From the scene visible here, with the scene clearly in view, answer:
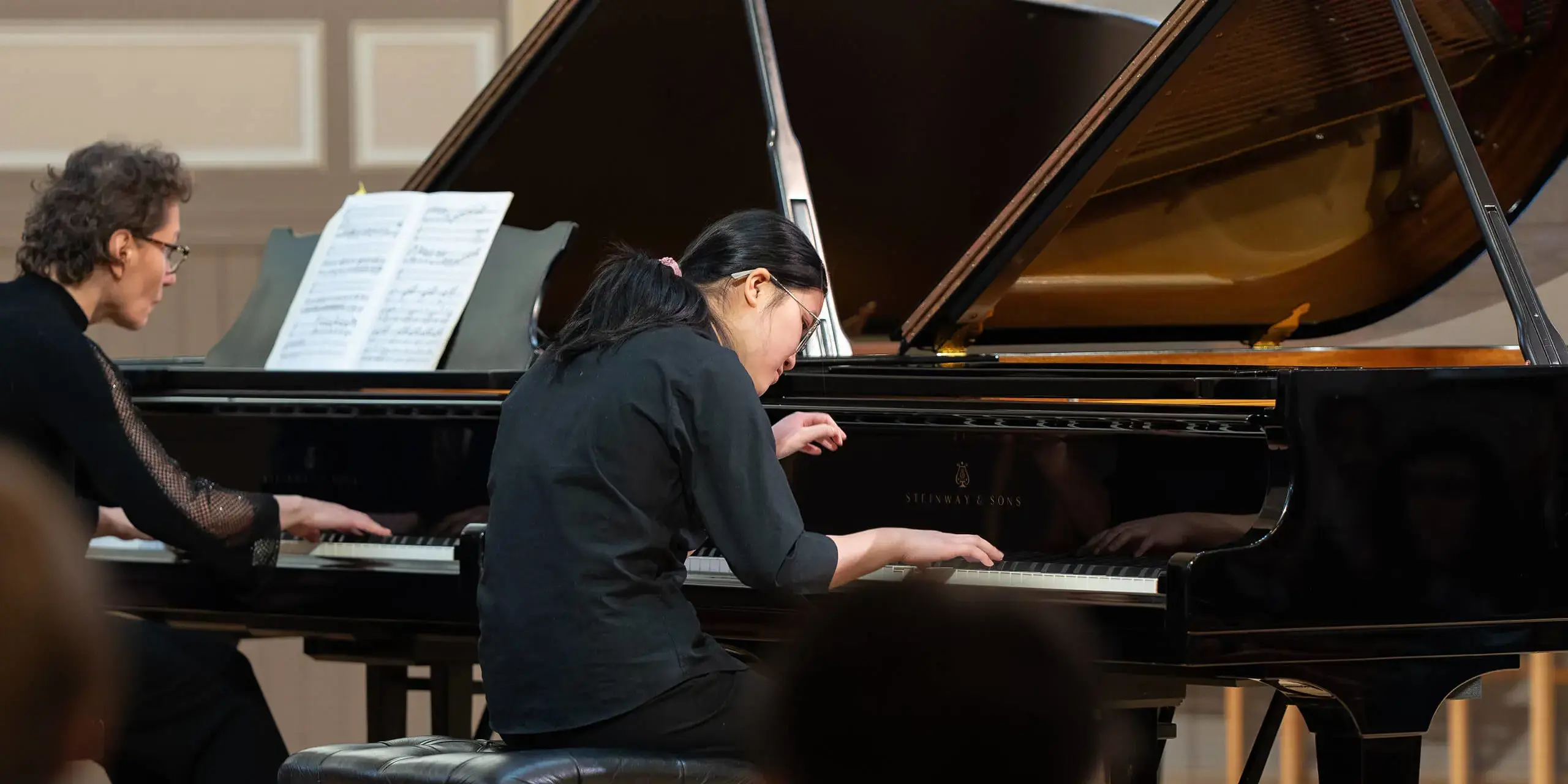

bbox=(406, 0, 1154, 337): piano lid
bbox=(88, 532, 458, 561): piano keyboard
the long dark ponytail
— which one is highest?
bbox=(406, 0, 1154, 337): piano lid

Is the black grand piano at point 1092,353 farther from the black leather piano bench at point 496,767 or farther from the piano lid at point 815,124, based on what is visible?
the black leather piano bench at point 496,767

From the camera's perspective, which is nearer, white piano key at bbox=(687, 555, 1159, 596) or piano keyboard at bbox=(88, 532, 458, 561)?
white piano key at bbox=(687, 555, 1159, 596)

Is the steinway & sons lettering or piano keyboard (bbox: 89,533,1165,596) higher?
the steinway & sons lettering

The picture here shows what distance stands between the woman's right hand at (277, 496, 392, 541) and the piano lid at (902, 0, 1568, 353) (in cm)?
99

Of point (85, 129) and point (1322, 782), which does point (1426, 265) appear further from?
point (85, 129)

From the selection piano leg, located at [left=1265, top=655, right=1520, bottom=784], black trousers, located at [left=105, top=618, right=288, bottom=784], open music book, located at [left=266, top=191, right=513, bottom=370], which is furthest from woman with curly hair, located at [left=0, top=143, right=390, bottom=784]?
piano leg, located at [left=1265, top=655, right=1520, bottom=784]

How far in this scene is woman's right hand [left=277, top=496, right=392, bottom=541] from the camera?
2959 mm

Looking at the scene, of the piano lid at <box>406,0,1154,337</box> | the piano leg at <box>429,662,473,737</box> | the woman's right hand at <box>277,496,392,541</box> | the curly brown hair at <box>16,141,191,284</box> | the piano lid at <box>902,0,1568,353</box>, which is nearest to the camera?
the piano lid at <box>902,0,1568,353</box>

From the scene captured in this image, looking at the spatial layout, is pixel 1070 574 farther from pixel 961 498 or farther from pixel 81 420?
pixel 81 420

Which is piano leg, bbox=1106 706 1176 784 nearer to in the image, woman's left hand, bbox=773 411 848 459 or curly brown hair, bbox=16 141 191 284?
woman's left hand, bbox=773 411 848 459

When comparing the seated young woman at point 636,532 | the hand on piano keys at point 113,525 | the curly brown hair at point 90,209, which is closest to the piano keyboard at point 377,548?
the hand on piano keys at point 113,525

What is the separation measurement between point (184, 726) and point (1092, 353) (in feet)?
5.63

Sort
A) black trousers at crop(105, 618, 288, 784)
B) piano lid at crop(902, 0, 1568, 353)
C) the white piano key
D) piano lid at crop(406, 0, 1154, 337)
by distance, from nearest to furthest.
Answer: the white piano key < black trousers at crop(105, 618, 288, 784) < piano lid at crop(902, 0, 1568, 353) < piano lid at crop(406, 0, 1154, 337)

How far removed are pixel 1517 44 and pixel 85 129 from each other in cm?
386
